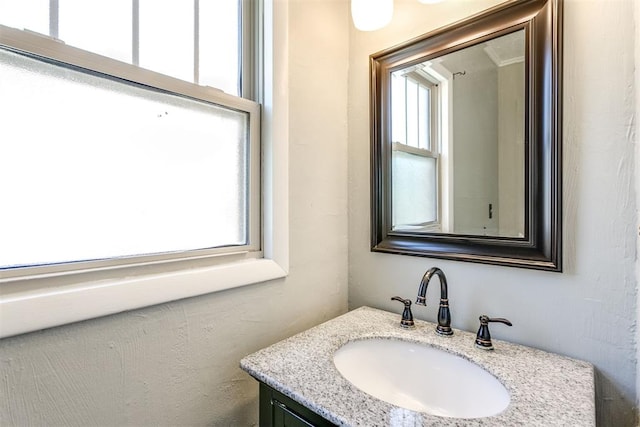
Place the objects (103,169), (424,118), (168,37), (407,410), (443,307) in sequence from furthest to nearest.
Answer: (424,118), (443,307), (168,37), (103,169), (407,410)

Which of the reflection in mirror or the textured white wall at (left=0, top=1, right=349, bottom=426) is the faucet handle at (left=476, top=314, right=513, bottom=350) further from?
the textured white wall at (left=0, top=1, right=349, bottom=426)

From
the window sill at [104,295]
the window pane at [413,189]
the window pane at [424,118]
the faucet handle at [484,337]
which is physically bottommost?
the faucet handle at [484,337]

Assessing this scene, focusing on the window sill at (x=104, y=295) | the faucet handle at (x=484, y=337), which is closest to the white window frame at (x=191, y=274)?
the window sill at (x=104, y=295)

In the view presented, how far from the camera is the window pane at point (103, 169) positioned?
59 centimetres

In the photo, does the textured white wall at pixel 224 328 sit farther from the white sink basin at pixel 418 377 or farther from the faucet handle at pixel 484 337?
the faucet handle at pixel 484 337

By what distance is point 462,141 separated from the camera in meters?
0.97

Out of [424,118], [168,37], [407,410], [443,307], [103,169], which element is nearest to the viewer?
[407,410]

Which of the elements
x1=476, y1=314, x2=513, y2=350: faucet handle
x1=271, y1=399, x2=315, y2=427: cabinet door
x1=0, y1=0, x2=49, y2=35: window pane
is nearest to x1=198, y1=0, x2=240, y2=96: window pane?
x1=0, y1=0, x2=49, y2=35: window pane

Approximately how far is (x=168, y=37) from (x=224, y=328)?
80 cm

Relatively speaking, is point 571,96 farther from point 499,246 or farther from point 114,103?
point 114,103

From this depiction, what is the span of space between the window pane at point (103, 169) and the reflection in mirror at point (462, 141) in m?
0.62

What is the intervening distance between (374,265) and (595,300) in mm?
636

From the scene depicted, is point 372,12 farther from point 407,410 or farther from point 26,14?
point 407,410

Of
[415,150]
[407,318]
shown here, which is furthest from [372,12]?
[407,318]
